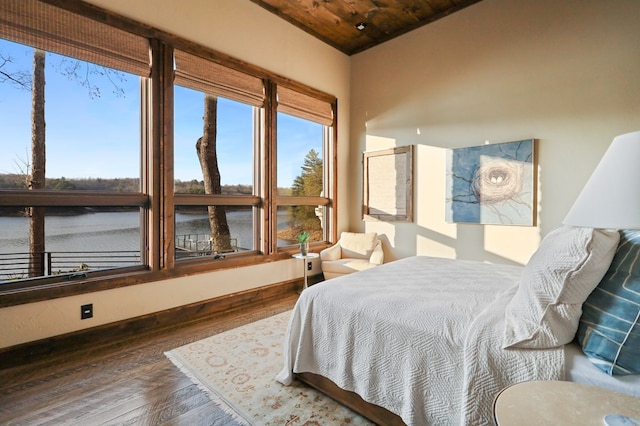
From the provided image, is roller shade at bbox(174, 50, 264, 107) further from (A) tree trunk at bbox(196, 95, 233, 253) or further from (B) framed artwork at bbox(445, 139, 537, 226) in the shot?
(B) framed artwork at bbox(445, 139, 537, 226)

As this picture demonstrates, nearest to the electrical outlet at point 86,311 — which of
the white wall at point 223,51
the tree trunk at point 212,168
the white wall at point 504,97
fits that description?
the white wall at point 223,51

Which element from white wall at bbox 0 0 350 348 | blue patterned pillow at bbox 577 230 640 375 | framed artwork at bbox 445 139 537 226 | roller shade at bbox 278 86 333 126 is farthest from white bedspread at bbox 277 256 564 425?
roller shade at bbox 278 86 333 126

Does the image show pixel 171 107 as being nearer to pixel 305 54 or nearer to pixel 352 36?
pixel 305 54

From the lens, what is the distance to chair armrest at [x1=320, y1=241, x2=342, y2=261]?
4.28 m

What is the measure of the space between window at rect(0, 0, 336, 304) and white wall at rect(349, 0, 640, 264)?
1514 millimetres

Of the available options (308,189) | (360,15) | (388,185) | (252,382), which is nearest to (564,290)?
(252,382)

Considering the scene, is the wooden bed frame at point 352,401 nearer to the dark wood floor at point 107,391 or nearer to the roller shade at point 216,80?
the dark wood floor at point 107,391

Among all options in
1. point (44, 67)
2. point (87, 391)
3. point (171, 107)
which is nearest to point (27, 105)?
point (44, 67)

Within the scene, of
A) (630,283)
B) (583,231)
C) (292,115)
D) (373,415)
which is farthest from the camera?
(292,115)

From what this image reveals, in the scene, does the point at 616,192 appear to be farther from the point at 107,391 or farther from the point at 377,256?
the point at 377,256

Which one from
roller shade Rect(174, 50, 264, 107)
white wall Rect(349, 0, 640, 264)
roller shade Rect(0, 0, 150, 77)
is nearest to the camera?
roller shade Rect(0, 0, 150, 77)

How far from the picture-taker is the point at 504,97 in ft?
11.3

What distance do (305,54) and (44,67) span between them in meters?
2.85

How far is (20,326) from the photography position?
7.38 ft
